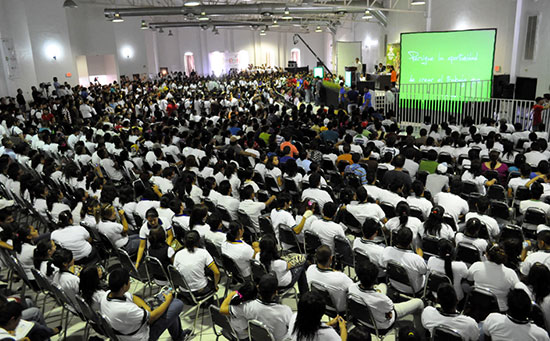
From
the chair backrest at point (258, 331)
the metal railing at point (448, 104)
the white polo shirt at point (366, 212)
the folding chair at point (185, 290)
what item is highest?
the metal railing at point (448, 104)

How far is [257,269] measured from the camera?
4.41 metres

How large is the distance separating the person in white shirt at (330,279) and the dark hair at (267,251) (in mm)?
490

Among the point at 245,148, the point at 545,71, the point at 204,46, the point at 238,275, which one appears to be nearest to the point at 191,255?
the point at 238,275

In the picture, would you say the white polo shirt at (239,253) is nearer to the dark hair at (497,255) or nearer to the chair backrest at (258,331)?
the chair backrest at (258,331)

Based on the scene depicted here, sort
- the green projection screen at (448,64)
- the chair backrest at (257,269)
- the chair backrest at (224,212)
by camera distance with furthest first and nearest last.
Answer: the green projection screen at (448,64) → the chair backrest at (224,212) → the chair backrest at (257,269)

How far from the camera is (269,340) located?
10.7 feet

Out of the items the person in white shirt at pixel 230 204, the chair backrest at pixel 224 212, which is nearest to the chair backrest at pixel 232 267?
the chair backrest at pixel 224 212

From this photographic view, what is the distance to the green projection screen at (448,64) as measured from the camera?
46.0ft

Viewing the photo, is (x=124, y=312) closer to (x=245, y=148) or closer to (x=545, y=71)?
(x=245, y=148)

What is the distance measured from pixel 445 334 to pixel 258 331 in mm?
1421

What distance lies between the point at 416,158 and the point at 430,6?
13.3m

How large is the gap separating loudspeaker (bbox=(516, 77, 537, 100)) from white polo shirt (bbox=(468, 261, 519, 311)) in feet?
41.1

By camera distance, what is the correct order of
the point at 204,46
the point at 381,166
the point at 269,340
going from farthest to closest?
the point at 204,46, the point at 381,166, the point at 269,340

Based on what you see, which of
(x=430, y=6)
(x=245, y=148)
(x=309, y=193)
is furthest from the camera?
(x=430, y=6)
